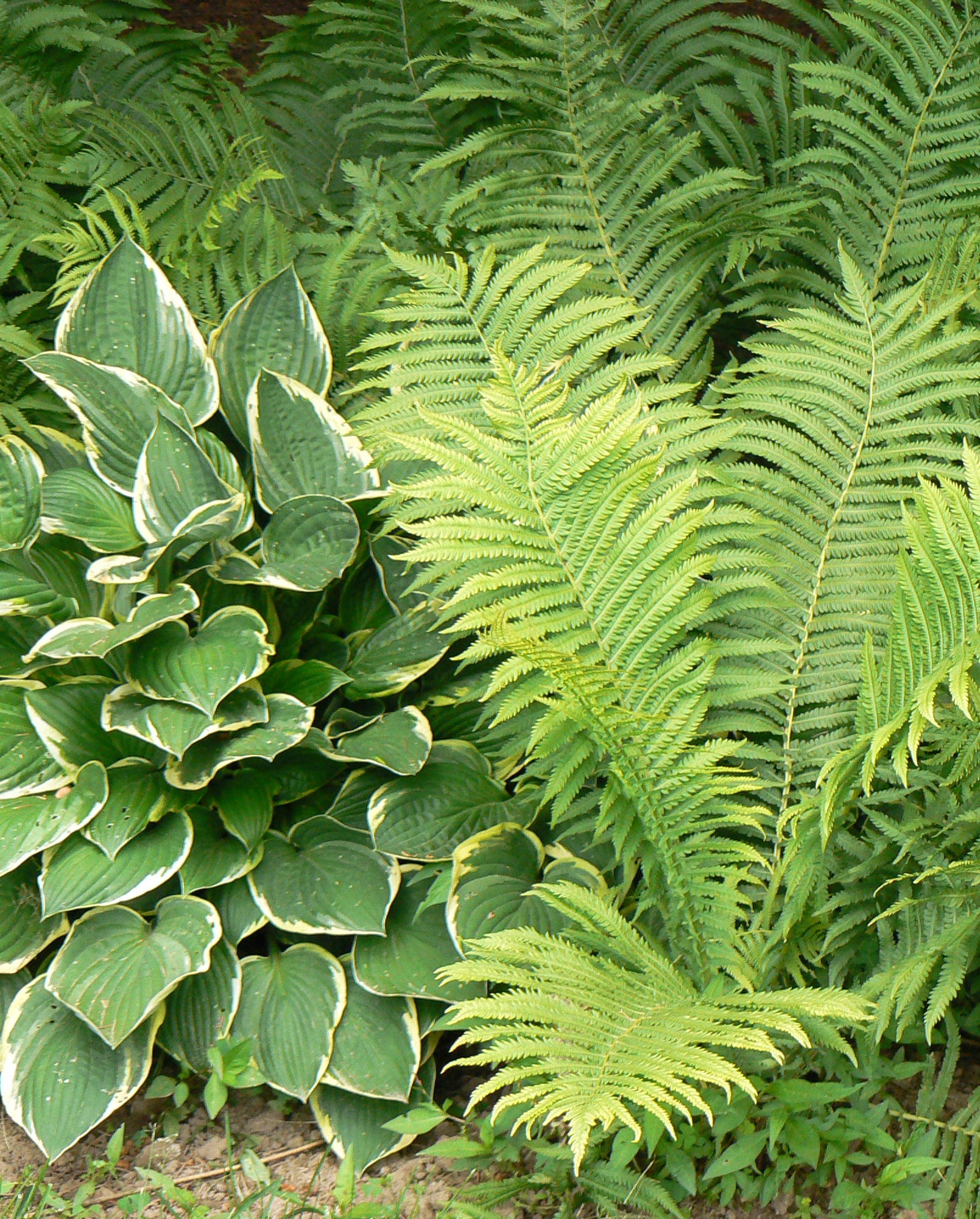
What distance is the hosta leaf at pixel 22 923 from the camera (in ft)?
5.00

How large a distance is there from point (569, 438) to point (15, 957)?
43.6 inches

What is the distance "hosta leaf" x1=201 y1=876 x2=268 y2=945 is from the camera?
1532 mm

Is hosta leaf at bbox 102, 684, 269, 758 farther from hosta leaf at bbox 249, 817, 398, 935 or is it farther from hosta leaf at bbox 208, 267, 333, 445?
hosta leaf at bbox 208, 267, 333, 445

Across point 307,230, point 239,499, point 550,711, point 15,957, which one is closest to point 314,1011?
point 15,957

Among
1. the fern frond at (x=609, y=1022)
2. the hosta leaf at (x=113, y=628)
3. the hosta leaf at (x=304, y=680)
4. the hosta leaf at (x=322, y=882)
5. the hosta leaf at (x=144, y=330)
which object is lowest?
the hosta leaf at (x=322, y=882)

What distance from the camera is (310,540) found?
A: 5.43 feet

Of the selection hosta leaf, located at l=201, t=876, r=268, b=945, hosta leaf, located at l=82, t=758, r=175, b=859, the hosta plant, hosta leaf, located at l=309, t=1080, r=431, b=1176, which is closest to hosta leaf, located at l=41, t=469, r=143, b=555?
the hosta plant

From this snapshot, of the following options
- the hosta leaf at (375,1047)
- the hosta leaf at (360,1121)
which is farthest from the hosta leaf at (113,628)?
the hosta leaf at (360,1121)

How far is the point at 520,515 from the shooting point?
135 centimetres

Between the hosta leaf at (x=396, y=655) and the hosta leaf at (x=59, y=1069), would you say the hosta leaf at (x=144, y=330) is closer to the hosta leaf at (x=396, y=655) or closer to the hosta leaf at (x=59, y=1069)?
the hosta leaf at (x=396, y=655)

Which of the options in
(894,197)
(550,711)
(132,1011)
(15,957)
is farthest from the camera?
(894,197)

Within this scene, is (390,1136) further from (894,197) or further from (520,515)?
(894,197)

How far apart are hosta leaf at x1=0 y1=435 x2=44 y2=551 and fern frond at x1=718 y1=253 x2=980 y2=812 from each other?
1.07 metres

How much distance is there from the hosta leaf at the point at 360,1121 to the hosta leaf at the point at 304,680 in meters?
0.57
